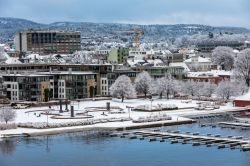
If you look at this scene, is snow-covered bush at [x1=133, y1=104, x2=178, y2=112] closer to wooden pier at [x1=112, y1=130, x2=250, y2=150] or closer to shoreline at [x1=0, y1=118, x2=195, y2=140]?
shoreline at [x1=0, y1=118, x2=195, y2=140]

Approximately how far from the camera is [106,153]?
40.2 m

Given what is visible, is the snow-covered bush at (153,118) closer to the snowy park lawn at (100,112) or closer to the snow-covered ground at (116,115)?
the snow-covered ground at (116,115)

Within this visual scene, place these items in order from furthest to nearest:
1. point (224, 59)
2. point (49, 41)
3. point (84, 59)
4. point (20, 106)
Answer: point (49, 41) < point (84, 59) < point (224, 59) < point (20, 106)

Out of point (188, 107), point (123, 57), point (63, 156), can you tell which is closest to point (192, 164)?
point (63, 156)

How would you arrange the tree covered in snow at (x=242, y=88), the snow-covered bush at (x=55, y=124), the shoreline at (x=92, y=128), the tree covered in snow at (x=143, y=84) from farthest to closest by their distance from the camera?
the tree covered in snow at (x=143, y=84) < the tree covered in snow at (x=242, y=88) < the snow-covered bush at (x=55, y=124) < the shoreline at (x=92, y=128)

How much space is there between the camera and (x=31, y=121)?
51.8 metres

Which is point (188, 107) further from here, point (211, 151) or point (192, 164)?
point (192, 164)

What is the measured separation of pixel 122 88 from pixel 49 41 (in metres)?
A: 76.5

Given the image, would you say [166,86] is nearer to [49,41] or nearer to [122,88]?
[122,88]

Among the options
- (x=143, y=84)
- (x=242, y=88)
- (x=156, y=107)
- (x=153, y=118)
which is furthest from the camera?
(x=143, y=84)

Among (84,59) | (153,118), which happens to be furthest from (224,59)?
(153,118)

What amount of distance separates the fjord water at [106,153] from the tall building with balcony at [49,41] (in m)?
97.3

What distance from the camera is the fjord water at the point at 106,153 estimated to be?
37.6 meters

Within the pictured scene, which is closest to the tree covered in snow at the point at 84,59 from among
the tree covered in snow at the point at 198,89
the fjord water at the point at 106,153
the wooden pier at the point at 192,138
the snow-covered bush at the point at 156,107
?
the tree covered in snow at the point at 198,89
